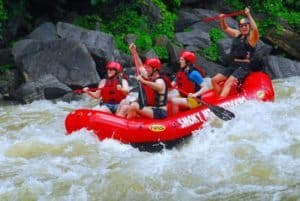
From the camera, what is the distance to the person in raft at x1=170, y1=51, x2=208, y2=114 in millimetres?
7832

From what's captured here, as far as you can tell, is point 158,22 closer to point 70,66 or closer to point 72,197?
point 70,66

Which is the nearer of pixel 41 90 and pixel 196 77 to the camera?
pixel 196 77

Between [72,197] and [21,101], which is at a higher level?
[72,197]

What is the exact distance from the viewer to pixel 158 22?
13961 millimetres

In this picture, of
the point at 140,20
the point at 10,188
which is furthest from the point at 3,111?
the point at 140,20

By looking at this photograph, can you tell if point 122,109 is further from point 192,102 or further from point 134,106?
point 192,102

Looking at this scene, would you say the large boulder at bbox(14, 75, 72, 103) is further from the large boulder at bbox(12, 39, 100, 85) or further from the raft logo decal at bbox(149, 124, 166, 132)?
the raft logo decal at bbox(149, 124, 166, 132)

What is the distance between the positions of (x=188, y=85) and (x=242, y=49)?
3.87ft

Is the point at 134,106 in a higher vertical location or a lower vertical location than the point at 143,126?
higher

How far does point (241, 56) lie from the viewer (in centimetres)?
863

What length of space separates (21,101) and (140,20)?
4317mm

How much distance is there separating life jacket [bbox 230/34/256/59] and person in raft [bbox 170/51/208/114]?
922mm

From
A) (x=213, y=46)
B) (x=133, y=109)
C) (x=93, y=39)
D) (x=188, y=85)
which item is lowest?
(x=213, y=46)

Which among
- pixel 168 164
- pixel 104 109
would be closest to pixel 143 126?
pixel 168 164
